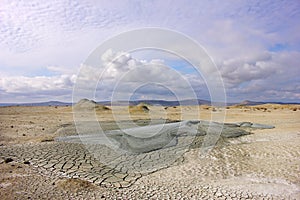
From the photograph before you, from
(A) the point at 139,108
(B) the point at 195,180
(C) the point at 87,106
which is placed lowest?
(B) the point at 195,180

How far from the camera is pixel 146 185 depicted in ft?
28.5

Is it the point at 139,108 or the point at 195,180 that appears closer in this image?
the point at 195,180

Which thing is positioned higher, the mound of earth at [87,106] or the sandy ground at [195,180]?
the mound of earth at [87,106]

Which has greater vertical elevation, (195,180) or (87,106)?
(87,106)

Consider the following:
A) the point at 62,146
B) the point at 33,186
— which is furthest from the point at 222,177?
the point at 62,146

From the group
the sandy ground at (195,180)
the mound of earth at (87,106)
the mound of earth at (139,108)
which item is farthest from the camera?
the mound of earth at (87,106)

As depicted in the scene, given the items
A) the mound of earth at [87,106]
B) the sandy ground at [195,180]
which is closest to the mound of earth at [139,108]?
the mound of earth at [87,106]

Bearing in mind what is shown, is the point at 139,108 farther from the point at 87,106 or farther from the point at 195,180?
the point at 195,180

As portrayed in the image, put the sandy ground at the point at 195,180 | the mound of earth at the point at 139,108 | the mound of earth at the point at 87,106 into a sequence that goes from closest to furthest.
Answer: the sandy ground at the point at 195,180
the mound of earth at the point at 139,108
the mound of earth at the point at 87,106

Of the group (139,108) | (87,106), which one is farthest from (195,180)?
(87,106)

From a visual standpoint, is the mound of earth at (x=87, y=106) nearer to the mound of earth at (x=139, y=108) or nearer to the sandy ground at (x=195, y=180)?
the mound of earth at (x=139, y=108)

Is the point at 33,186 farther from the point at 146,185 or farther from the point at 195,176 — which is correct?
the point at 195,176

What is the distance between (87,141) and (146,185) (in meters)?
6.64

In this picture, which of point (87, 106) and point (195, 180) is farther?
point (87, 106)
